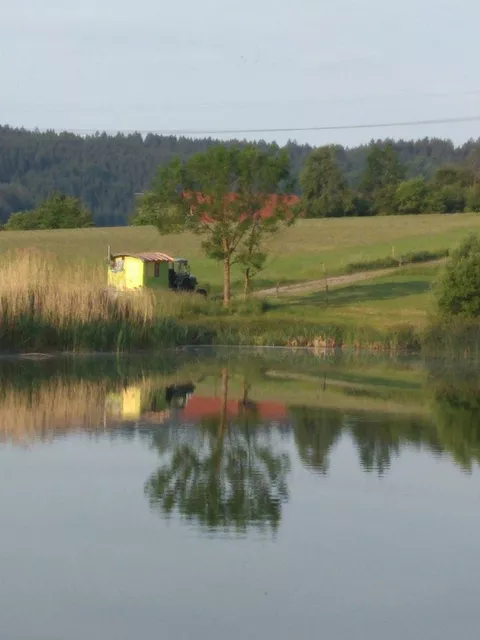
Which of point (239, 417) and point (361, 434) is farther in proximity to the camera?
point (239, 417)

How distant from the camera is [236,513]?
12562 millimetres

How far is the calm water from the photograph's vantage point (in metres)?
9.15

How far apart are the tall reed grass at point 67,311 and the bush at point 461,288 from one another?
838 centimetres

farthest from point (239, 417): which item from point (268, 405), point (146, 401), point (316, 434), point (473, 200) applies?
point (473, 200)

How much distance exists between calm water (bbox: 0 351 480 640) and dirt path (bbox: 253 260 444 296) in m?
28.9

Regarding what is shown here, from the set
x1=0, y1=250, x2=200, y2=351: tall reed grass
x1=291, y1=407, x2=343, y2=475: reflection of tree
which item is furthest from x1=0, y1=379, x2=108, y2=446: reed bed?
x1=0, y1=250, x2=200, y2=351: tall reed grass

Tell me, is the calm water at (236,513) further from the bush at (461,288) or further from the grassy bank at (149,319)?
the bush at (461,288)

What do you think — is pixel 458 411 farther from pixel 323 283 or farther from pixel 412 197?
pixel 412 197

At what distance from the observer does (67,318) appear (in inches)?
1232

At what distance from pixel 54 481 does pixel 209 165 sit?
3271 centimetres

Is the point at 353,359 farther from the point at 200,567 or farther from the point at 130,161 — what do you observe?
the point at 130,161

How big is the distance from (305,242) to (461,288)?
113ft

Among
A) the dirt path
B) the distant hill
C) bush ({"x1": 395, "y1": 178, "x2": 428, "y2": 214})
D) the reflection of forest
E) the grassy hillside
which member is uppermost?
the distant hill

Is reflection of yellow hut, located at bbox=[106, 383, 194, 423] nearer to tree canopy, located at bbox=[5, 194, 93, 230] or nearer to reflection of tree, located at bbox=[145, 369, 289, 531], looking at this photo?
reflection of tree, located at bbox=[145, 369, 289, 531]
